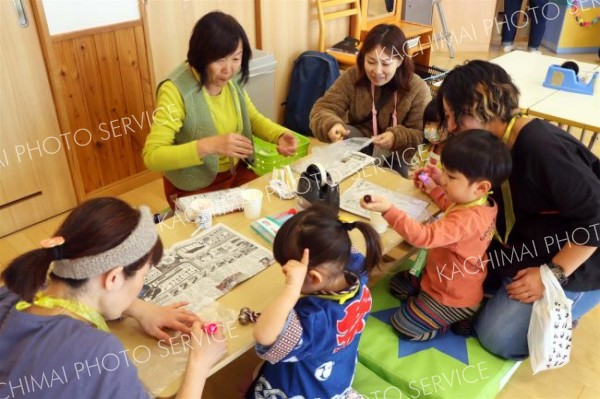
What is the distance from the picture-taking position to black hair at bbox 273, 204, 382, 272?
3.71 ft

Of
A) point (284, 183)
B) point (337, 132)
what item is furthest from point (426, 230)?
point (337, 132)

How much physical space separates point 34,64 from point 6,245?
3.03 ft

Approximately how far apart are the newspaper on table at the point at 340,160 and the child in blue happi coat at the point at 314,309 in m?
0.68

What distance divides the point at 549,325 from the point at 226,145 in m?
1.19

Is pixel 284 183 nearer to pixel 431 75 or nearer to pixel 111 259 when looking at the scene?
pixel 111 259

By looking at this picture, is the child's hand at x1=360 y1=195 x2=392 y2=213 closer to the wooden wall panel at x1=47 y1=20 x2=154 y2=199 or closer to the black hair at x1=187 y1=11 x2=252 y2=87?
the black hair at x1=187 y1=11 x2=252 y2=87

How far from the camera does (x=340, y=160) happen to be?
203cm

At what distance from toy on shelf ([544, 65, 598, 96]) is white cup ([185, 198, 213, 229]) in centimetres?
212

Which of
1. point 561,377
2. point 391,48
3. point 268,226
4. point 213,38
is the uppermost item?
point 213,38

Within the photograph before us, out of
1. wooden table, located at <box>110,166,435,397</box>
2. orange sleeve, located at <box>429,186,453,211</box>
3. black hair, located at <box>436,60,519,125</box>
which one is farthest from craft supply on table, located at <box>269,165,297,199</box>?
black hair, located at <box>436,60,519,125</box>

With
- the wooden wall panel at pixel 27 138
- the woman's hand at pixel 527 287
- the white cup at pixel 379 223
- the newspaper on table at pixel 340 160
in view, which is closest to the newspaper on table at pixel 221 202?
the newspaper on table at pixel 340 160

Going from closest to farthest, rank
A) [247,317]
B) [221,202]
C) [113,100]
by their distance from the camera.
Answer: [247,317] → [221,202] → [113,100]

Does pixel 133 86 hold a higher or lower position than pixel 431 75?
higher

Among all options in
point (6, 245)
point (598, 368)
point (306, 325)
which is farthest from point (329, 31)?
point (306, 325)
